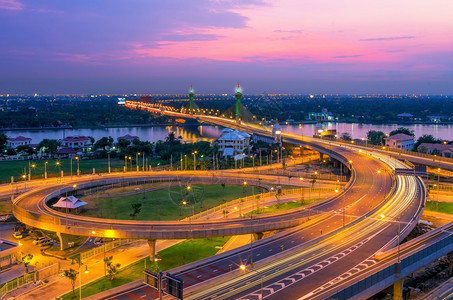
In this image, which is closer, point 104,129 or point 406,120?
point 104,129

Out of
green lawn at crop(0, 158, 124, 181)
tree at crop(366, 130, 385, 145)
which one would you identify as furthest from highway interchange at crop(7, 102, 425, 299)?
tree at crop(366, 130, 385, 145)

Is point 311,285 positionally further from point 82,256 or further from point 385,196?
point 385,196

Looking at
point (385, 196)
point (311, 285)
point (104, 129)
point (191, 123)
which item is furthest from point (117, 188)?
point (191, 123)

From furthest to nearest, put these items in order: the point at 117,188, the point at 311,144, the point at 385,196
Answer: the point at 311,144 → the point at 117,188 → the point at 385,196

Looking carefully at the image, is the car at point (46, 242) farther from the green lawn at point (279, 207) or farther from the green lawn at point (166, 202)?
the green lawn at point (279, 207)

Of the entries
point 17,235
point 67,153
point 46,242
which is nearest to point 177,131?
point 67,153
